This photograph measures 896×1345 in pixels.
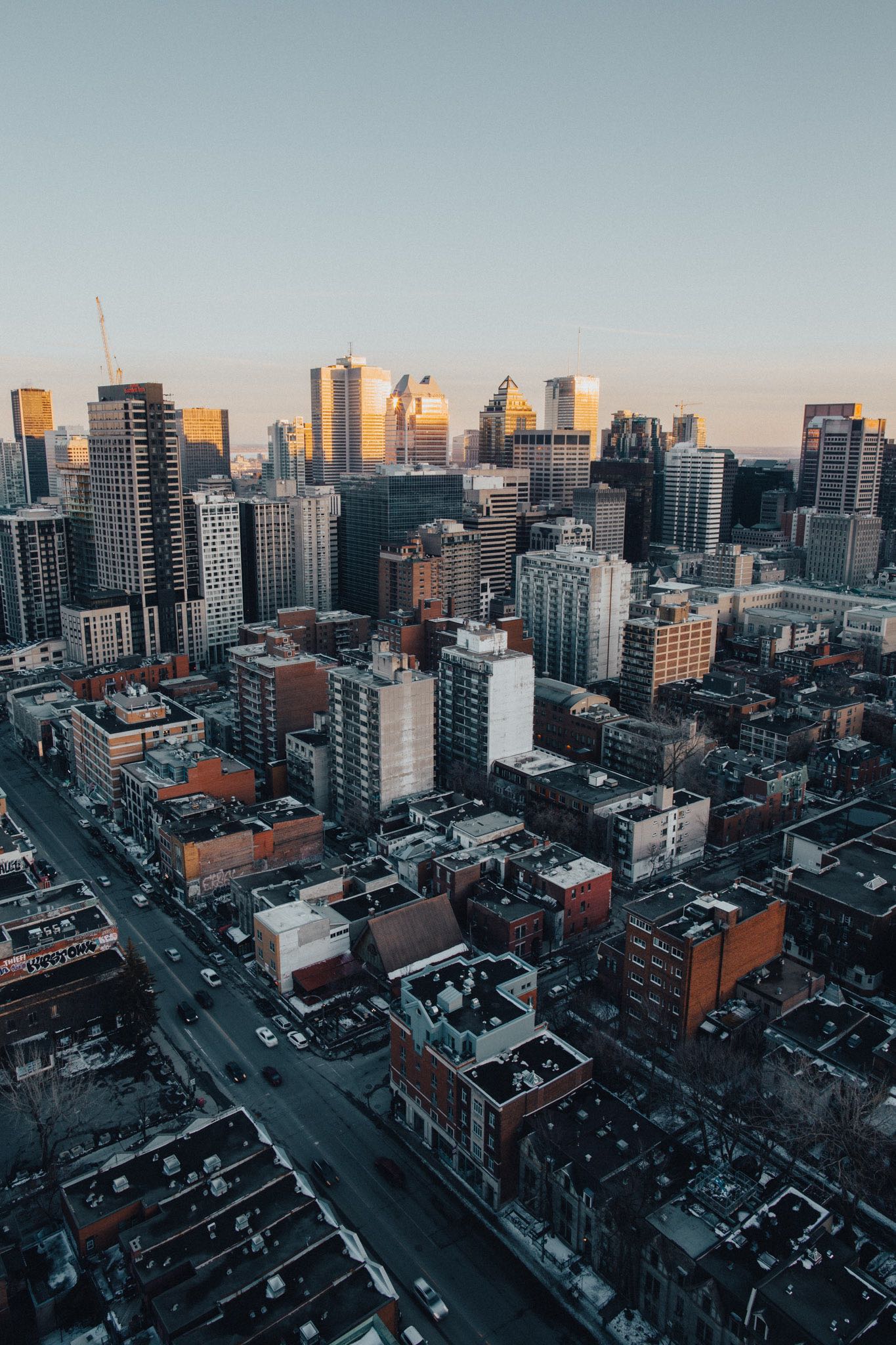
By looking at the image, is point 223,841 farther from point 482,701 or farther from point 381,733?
point 482,701

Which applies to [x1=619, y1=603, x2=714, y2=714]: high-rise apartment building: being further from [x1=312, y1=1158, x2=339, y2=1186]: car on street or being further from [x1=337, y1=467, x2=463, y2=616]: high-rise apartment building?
[x1=312, y1=1158, x2=339, y2=1186]: car on street

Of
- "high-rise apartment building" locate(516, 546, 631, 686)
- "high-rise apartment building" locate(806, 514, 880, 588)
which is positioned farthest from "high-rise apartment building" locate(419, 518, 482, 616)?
"high-rise apartment building" locate(806, 514, 880, 588)

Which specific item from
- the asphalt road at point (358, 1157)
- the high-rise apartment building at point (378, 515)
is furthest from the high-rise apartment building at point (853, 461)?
the asphalt road at point (358, 1157)

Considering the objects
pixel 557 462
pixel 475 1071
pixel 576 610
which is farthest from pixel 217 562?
pixel 475 1071

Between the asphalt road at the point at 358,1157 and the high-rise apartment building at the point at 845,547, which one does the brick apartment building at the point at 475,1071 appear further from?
the high-rise apartment building at the point at 845,547

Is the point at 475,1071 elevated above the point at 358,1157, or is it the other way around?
the point at 475,1071

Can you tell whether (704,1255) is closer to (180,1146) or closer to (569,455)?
(180,1146)
